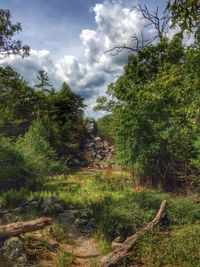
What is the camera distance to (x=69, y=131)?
3212cm

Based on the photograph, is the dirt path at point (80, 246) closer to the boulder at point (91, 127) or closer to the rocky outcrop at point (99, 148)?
the rocky outcrop at point (99, 148)

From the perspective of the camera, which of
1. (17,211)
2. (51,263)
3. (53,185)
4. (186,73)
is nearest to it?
(186,73)

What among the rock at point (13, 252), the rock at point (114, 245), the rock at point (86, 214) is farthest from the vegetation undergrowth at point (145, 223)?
the rock at point (13, 252)

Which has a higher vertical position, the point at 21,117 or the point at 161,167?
the point at 21,117

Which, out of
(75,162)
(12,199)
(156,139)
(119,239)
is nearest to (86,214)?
(119,239)

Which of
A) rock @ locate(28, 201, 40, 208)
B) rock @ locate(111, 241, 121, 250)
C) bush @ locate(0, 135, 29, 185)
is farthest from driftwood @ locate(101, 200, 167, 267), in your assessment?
bush @ locate(0, 135, 29, 185)

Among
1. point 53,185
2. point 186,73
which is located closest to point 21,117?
point 53,185

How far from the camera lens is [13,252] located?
8.56 m

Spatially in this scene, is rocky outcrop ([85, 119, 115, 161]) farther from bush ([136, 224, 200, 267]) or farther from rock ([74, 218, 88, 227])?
bush ([136, 224, 200, 267])

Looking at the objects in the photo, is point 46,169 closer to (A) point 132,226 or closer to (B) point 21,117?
(A) point 132,226

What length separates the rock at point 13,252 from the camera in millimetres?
8281

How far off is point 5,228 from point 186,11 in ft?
27.0

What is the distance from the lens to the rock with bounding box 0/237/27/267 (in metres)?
8.28

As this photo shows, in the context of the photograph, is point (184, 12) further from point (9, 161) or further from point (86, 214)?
point (9, 161)
